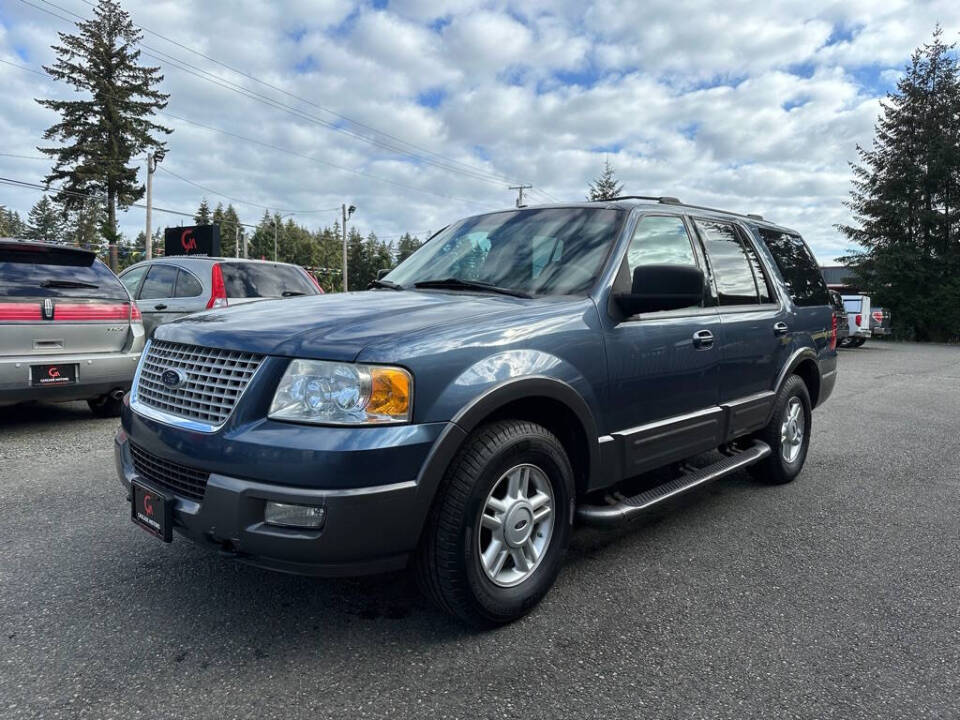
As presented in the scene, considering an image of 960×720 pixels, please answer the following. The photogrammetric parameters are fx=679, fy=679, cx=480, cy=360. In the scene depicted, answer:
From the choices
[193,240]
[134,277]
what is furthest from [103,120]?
[134,277]

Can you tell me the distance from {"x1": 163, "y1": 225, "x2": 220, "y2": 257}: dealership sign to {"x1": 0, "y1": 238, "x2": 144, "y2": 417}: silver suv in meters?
25.9

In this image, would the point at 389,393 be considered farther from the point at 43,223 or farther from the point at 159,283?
the point at 43,223

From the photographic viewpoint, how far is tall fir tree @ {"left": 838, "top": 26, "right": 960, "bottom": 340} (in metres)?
28.6

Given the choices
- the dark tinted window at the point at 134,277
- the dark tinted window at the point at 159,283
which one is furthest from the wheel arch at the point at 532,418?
the dark tinted window at the point at 134,277

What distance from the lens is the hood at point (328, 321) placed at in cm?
237

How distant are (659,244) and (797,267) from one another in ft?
6.56

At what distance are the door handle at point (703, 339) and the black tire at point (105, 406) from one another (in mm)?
5538

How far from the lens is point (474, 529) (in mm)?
2441

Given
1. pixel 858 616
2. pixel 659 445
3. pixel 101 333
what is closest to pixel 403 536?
pixel 659 445

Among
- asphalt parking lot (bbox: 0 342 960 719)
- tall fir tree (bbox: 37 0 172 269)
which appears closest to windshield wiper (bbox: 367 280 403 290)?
asphalt parking lot (bbox: 0 342 960 719)

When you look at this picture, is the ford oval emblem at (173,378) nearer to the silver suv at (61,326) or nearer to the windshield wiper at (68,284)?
the silver suv at (61,326)

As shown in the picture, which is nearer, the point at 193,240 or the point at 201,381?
the point at 201,381

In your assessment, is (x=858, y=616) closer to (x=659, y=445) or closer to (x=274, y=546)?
(x=659, y=445)

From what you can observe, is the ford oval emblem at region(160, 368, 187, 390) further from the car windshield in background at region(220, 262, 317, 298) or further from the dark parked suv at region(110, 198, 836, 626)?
the car windshield in background at region(220, 262, 317, 298)
